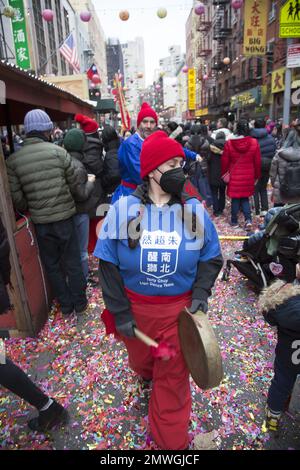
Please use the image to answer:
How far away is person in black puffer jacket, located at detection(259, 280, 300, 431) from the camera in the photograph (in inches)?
80.9

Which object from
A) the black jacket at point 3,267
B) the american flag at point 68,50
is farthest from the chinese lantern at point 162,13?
the black jacket at point 3,267

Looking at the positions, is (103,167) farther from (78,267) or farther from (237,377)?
(237,377)

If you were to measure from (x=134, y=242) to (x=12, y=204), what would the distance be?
6.05 ft

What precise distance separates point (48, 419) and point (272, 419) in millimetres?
1672

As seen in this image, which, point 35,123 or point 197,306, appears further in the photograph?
point 35,123

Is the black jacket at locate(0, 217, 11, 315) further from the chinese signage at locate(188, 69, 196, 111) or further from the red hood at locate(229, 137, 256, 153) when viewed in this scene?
the chinese signage at locate(188, 69, 196, 111)

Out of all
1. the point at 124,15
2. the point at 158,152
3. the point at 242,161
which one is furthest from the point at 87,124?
the point at 124,15

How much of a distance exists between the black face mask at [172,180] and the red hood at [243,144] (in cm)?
478

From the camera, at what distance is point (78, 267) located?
3826 mm

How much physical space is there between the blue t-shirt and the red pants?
0.10m

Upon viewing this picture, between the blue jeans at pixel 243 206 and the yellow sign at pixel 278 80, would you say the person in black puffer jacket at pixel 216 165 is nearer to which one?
the blue jeans at pixel 243 206

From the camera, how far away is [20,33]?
16.6 metres

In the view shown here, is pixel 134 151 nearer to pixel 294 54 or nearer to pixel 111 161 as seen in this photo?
pixel 111 161
